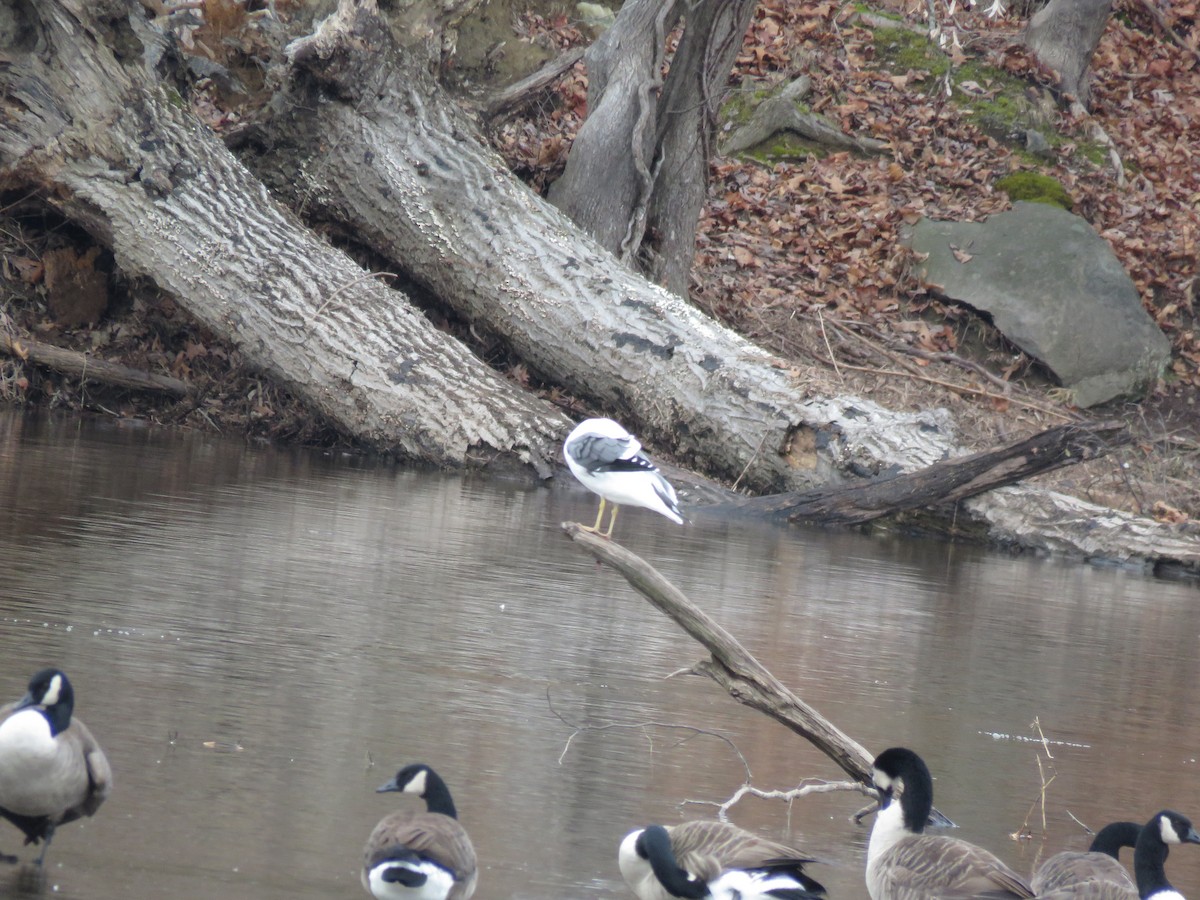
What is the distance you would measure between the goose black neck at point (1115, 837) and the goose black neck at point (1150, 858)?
0.65ft

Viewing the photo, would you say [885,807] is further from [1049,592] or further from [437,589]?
[1049,592]

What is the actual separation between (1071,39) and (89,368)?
47.8 ft

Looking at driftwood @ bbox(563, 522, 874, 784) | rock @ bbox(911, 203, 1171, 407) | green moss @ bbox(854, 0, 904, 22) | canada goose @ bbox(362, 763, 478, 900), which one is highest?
green moss @ bbox(854, 0, 904, 22)

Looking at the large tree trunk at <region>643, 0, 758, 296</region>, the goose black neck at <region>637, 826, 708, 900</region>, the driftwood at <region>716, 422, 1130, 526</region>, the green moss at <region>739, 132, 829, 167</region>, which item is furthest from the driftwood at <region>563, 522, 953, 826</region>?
the green moss at <region>739, 132, 829, 167</region>

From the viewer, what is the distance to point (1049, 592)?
396 inches

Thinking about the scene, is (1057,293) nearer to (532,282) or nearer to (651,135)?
(651,135)

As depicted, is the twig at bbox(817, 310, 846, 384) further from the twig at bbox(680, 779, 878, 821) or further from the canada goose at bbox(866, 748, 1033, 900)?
the canada goose at bbox(866, 748, 1033, 900)

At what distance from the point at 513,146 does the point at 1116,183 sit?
851 cm

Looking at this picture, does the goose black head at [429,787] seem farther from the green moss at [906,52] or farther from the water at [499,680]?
the green moss at [906,52]

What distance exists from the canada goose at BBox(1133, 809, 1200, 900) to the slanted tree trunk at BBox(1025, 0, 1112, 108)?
1853 cm

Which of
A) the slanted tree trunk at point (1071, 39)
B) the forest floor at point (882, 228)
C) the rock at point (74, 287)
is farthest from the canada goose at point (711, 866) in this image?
the slanted tree trunk at point (1071, 39)

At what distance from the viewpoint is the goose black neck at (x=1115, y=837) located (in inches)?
178

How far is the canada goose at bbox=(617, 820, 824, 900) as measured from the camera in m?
3.86

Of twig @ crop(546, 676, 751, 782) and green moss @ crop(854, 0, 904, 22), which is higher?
green moss @ crop(854, 0, 904, 22)
